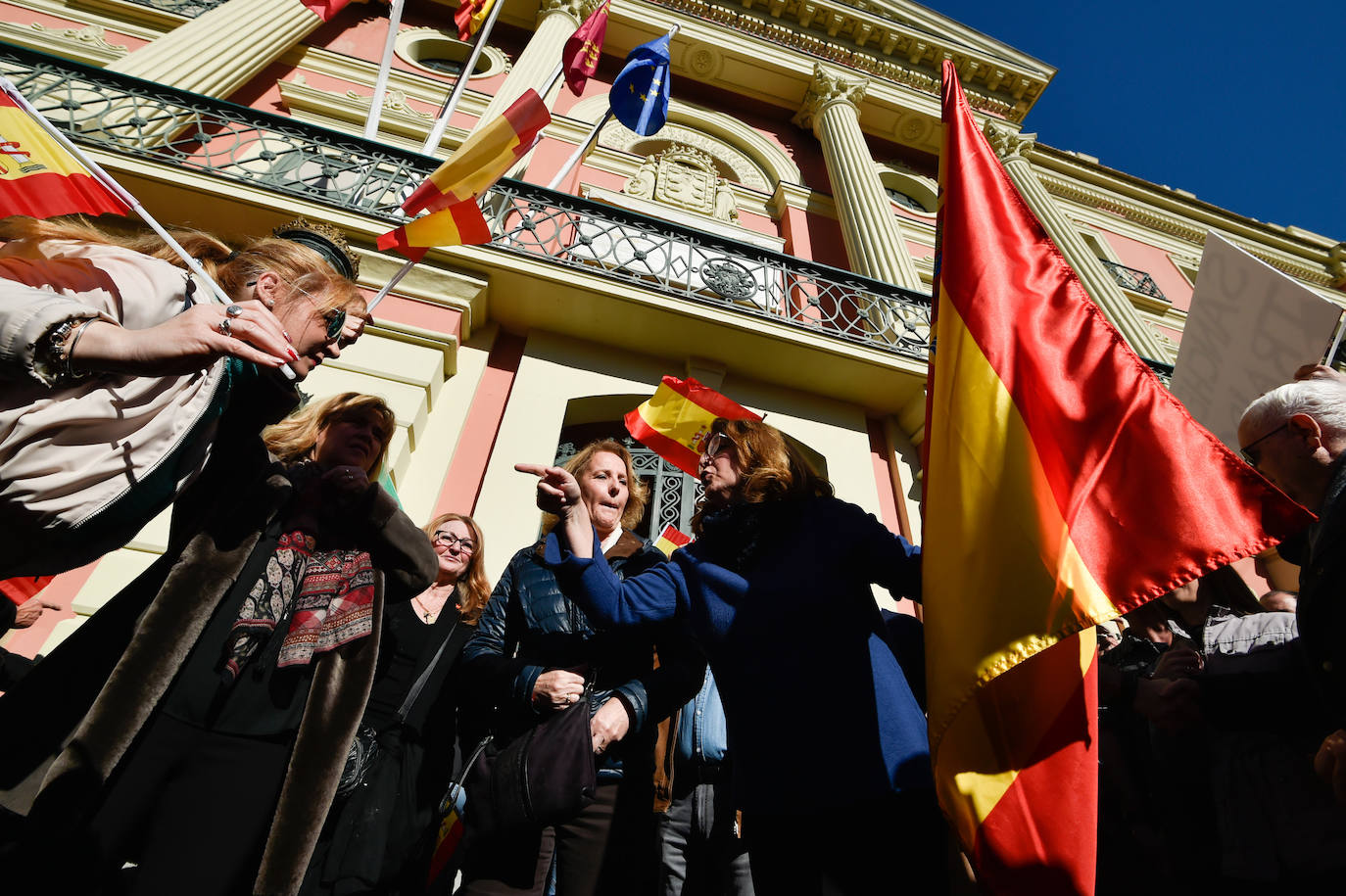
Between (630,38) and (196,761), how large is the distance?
553 inches

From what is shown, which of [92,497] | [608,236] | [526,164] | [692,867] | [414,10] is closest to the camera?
[92,497]

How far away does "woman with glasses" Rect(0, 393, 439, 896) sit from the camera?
159cm

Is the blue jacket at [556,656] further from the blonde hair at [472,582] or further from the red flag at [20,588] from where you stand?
the red flag at [20,588]

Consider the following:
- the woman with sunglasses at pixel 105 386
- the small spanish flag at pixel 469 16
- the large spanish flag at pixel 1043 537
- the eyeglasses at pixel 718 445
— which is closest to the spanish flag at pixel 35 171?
the woman with sunglasses at pixel 105 386

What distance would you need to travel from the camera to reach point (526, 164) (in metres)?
8.52

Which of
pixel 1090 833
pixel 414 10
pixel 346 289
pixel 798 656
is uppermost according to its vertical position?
pixel 414 10

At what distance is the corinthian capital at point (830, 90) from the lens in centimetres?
1227

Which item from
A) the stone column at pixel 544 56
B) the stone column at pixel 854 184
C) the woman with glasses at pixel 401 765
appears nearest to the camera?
the woman with glasses at pixel 401 765

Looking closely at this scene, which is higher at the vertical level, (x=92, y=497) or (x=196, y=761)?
(x=92, y=497)

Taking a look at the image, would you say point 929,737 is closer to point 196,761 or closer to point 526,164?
point 196,761

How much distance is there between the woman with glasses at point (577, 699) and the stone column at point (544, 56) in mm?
7648

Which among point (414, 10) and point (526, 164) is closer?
point (526, 164)

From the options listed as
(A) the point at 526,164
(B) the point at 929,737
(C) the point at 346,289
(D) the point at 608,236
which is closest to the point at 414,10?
(A) the point at 526,164

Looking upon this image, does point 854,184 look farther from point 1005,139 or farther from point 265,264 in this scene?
point 265,264
